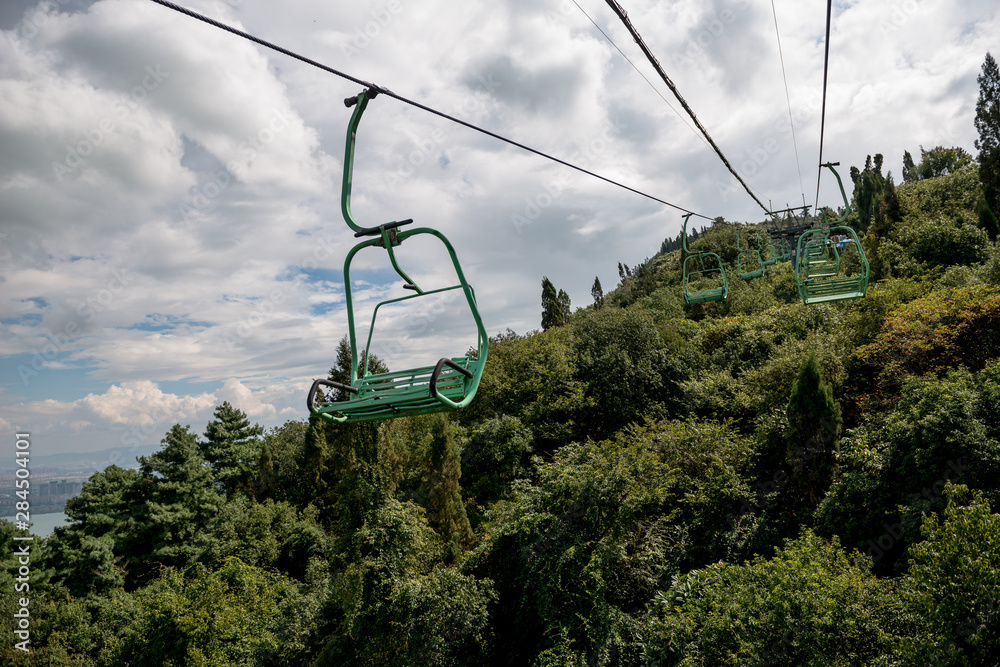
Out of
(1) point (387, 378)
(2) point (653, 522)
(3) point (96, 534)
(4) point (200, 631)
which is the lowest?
(4) point (200, 631)

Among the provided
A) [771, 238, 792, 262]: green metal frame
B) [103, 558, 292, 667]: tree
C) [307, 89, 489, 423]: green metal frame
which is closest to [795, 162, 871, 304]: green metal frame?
[771, 238, 792, 262]: green metal frame

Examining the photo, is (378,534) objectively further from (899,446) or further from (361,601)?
(899,446)

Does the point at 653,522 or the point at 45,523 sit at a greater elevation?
the point at 45,523

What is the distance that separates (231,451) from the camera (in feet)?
99.9

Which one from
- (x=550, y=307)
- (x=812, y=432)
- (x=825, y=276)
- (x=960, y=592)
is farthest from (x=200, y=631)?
(x=550, y=307)

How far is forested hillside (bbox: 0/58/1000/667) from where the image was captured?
7.40 meters

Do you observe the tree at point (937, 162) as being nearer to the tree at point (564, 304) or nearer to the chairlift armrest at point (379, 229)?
the tree at point (564, 304)

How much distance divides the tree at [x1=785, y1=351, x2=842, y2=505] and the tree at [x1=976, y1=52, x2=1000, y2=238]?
42.2ft

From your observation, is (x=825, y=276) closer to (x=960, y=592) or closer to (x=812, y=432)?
(x=960, y=592)

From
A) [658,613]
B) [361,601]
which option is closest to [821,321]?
[658,613]

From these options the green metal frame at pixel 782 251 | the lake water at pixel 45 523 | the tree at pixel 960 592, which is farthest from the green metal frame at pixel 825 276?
the lake water at pixel 45 523

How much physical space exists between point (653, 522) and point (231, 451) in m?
27.1

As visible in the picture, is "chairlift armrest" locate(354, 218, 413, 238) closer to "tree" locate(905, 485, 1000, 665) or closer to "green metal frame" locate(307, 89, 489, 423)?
"green metal frame" locate(307, 89, 489, 423)

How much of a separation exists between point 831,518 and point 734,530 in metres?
2.22
